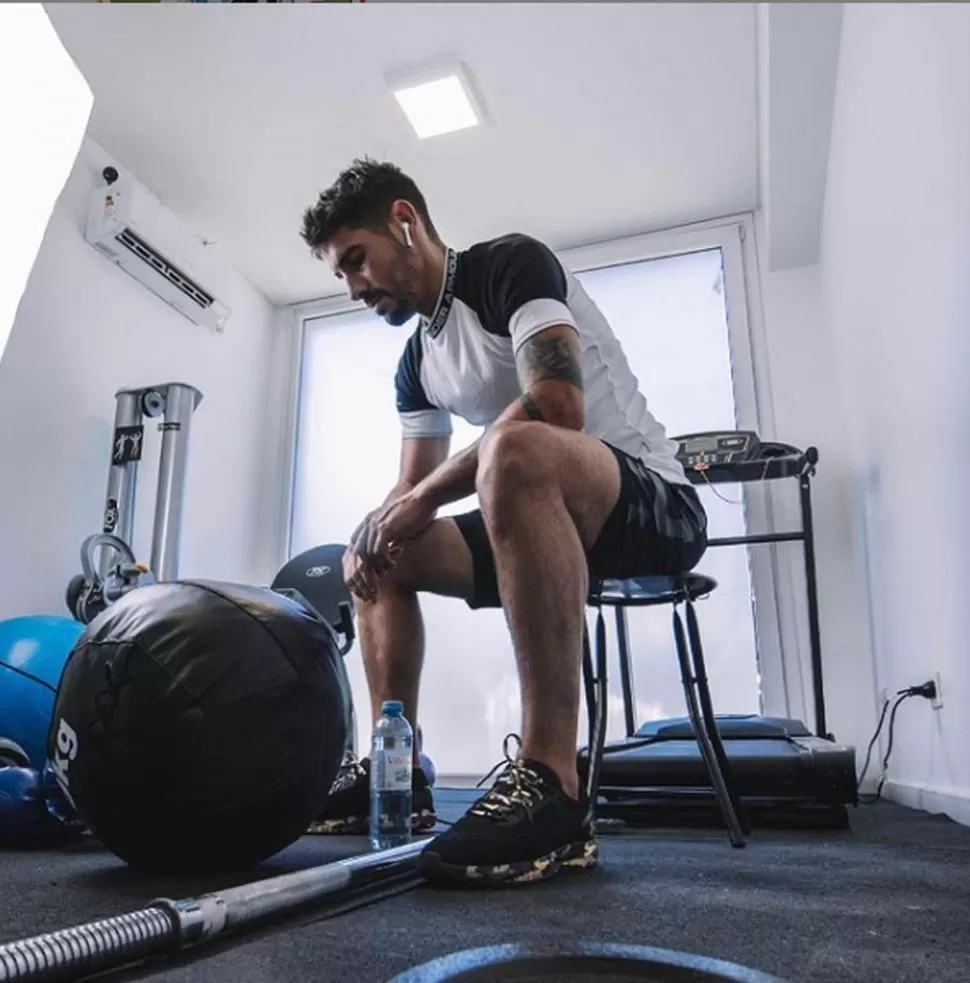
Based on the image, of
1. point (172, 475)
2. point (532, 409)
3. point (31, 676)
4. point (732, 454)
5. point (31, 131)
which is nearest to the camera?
point (532, 409)

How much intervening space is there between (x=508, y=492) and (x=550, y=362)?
0.24 meters

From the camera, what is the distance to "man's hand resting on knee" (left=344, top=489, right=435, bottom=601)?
1.33 meters

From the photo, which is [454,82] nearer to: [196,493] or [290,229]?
[290,229]

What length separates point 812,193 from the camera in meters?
2.90

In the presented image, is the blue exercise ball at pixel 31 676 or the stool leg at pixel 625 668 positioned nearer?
the blue exercise ball at pixel 31 676

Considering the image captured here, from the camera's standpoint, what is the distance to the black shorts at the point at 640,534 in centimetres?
126

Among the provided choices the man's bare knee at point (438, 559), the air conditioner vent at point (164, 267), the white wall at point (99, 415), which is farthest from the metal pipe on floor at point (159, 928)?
the air conditioner vent at point (164, 267)

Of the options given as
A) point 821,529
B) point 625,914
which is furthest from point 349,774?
point 821,529

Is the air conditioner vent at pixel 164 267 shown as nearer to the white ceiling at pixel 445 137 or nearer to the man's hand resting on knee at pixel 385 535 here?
the white ceiling at pixel 445 137

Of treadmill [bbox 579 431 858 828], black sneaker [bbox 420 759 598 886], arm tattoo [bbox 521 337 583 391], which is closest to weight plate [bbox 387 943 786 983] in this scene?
black sneaker [bbox 420 759 598 886]

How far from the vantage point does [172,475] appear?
2.99 metres

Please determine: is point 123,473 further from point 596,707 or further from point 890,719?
point 890,719

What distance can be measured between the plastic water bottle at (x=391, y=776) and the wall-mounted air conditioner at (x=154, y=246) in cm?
238

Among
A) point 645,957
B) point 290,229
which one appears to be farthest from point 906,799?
point 290,229
